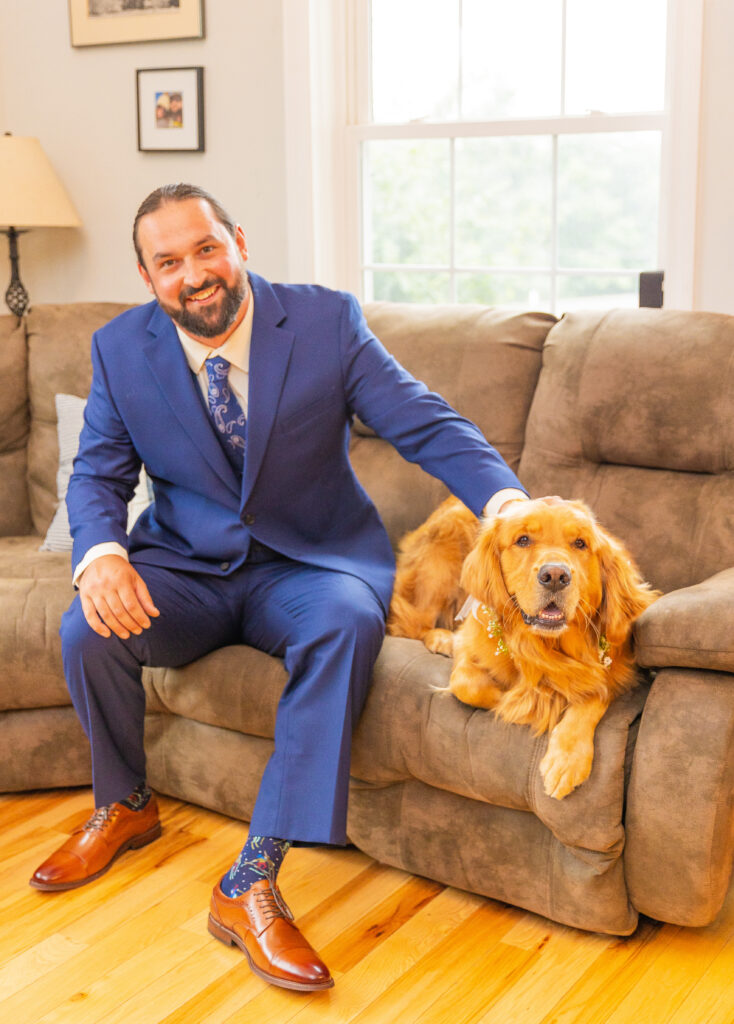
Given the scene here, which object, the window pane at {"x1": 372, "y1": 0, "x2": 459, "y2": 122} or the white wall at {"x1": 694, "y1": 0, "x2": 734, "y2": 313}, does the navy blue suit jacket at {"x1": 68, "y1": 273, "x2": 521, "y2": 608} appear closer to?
the white wall at {"x1": 694, "y1": 0, "x2": 734, "y2": 313}

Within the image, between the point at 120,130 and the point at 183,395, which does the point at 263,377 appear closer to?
the point at 183,395

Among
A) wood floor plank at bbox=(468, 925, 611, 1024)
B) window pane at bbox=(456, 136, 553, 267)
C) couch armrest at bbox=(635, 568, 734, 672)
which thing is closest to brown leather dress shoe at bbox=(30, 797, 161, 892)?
wood floor plank at bbox=(468, 925, 611, 1024)

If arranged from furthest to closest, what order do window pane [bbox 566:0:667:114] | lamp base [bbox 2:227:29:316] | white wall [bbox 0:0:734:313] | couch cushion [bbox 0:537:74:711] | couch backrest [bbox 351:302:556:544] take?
1. lamp base [bbox 2:227:29:316]
2. white wall [bbox 0:0:734:313]
3. window pane [bbox 566:0:667:114]
4. couch backrest [bbox 351:302:556:544]
5. couch cushion [bbox 0:537:74:711]

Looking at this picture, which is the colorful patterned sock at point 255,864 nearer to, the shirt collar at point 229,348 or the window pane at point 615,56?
the shirt collar at point 229,348

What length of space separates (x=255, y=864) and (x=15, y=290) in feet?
9.24

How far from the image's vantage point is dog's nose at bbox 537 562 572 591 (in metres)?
1.68

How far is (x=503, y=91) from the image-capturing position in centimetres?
303

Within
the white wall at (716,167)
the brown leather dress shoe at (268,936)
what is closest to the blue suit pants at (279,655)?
the brown leather dress shoe at (268,936)

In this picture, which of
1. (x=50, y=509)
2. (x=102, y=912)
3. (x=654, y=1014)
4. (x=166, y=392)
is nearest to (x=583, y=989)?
(x=654, y=1014)

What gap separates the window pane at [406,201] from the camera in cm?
320

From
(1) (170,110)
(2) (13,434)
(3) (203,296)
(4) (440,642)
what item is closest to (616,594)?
(4) (440,642)

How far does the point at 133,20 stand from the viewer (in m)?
3.51

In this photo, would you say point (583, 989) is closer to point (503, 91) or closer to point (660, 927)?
point (660, 927)

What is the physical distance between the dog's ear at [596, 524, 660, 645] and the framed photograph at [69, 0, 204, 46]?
248 centimetres
